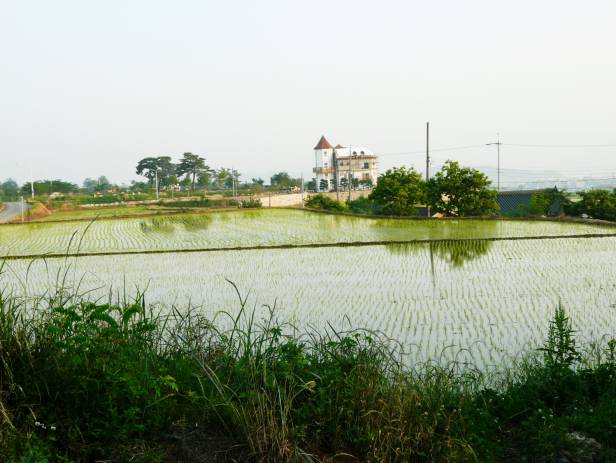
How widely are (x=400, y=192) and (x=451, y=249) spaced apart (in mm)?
12222

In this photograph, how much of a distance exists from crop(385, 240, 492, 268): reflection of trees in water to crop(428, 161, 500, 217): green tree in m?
8.83

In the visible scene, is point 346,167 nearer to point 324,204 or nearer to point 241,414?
point 324,204

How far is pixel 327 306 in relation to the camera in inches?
344

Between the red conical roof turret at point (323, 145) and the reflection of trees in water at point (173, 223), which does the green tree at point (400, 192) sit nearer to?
the reflection of trees in water at point (173, 223)

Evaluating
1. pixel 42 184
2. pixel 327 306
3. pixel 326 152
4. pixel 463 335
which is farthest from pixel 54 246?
pixel 326 152

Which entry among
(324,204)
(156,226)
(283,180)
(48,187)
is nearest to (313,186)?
(283,180)

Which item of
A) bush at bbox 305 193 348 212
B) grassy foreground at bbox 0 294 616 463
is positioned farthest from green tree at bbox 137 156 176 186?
grassy foreground at bbox 0 294 616 463

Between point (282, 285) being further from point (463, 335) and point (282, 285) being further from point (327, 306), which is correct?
point (463, 335)

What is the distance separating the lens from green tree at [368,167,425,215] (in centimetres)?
2695

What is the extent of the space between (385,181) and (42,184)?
134 feet

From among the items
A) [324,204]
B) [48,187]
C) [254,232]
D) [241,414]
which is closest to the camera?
[241,414]

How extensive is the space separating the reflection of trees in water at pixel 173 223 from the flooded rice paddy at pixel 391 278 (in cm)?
127

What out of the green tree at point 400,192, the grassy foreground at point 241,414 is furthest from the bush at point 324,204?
the grassy foreground at point 241,414

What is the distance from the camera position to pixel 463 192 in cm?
2481
